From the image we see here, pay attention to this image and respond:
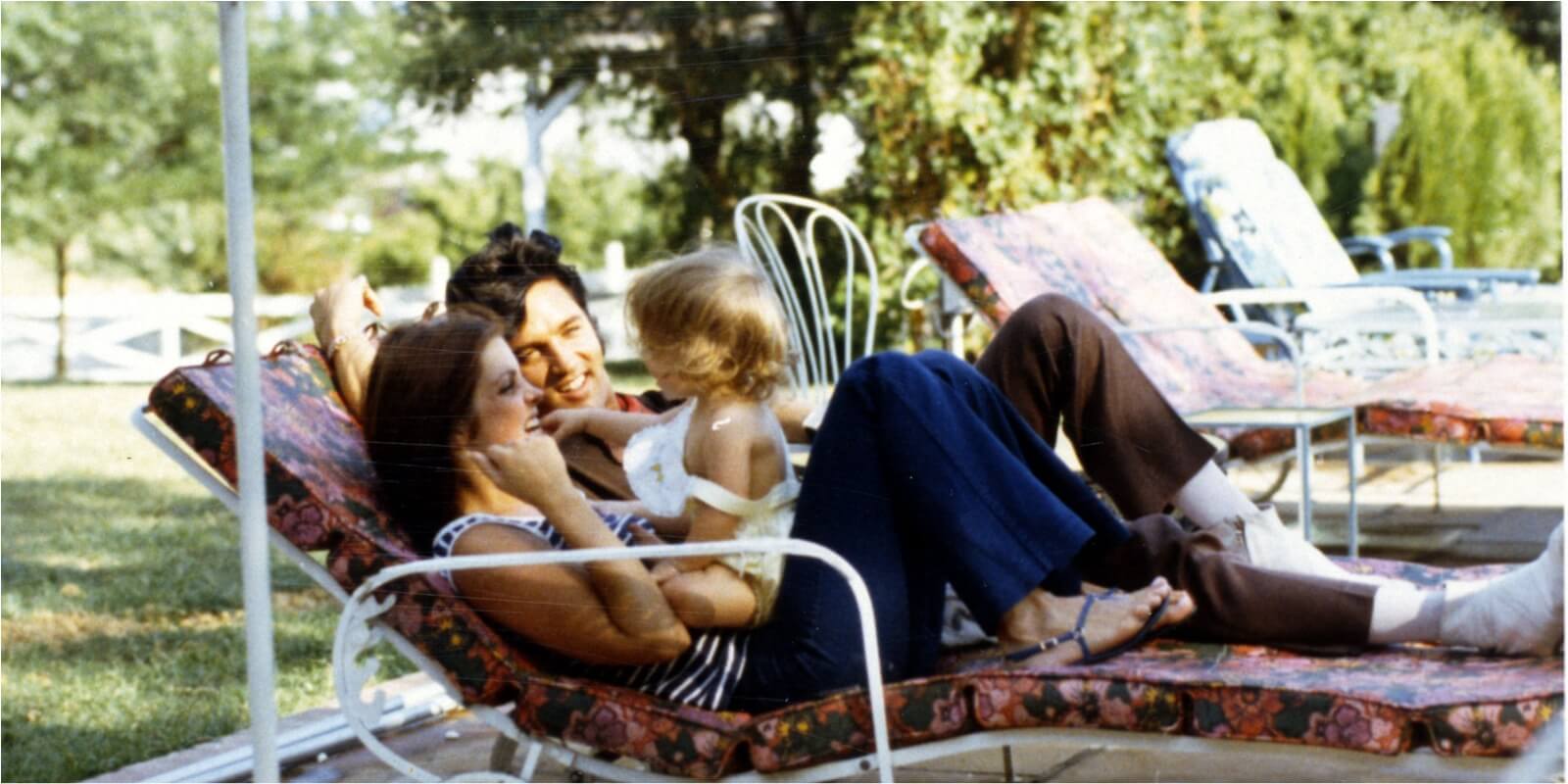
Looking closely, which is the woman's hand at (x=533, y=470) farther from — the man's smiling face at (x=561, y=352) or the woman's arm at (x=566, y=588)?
the man's smiling face at (x=561, y=352)

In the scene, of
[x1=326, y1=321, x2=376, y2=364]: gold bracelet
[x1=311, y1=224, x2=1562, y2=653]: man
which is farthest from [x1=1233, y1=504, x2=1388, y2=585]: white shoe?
[x1=326, y1=321, x2=376, y2=364]: gold bracelet

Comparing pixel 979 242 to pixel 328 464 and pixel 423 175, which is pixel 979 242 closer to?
pixel 423 175

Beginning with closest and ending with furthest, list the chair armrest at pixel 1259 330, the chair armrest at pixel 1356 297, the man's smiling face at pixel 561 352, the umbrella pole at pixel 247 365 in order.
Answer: the umbrella pole at pixel 247 365 → the man's smiling face at pixel 561 352 → the chair armrest at pixel 1356 297 → the chair armrest at pixel 1259 330

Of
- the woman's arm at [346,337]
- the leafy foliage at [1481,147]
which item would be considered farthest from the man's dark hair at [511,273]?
the leafy foliage at [1481,147]

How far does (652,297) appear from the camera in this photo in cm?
170

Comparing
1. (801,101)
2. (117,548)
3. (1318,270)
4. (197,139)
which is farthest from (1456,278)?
(117,548)

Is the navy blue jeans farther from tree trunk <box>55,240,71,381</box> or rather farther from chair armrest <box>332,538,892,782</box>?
tree trunk <box>55,240,71,381</box>

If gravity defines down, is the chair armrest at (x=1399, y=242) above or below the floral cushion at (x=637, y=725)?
above

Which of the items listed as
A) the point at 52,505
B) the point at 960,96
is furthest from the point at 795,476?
the point at 52,505

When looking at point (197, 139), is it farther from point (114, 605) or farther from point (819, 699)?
point (114, 605)

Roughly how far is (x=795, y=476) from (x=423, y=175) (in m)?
0.57

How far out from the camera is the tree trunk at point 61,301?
2.39 meters

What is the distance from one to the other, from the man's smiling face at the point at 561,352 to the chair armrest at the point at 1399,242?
1067 millimetres

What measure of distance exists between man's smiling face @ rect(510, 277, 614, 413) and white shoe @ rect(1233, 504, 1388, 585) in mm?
702
